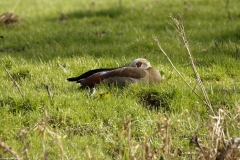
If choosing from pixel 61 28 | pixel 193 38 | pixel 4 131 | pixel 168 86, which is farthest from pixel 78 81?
pixel 61 28

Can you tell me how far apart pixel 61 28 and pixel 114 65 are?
4.35 m

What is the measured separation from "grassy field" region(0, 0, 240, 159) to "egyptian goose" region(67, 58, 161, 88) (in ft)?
0.37

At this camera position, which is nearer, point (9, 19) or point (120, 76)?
point (120, 76)

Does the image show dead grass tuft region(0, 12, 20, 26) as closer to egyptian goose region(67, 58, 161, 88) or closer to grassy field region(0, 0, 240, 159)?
grassy field region(0, 0, 240, 159)

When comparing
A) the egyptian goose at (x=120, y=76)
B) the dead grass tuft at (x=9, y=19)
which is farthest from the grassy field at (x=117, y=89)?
the dead grass tuft at (x=9, y=19)

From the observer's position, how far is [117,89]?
588 centimetres

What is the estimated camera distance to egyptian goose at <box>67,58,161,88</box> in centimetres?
597

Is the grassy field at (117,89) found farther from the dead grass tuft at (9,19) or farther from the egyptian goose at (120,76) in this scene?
the dead grass tuft at (9,19)

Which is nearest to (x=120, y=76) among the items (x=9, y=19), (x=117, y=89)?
(x=117, y=89)

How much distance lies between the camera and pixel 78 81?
6.17 meters

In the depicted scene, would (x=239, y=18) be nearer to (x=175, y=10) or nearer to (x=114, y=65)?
(x=175, y=10)

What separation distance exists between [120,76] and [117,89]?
0.58ft

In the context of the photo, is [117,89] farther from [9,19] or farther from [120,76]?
[9,19]

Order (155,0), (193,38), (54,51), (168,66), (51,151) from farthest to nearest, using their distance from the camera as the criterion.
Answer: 1. (155,0)
2. (193,38)
3. (54,51)
4. (168,66)
5. (51,151)
